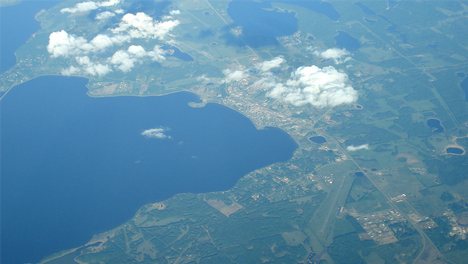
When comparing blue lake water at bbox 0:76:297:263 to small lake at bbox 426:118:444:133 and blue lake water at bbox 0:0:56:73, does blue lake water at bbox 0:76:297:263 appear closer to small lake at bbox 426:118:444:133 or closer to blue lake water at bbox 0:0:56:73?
blue lake water at bbox 0:0:56:73

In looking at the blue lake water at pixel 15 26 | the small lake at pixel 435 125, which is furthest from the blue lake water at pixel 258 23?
the blue lake water at pixel 15 26

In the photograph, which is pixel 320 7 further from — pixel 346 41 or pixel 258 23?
pixel 346 41

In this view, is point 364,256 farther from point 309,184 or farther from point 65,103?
point 65,103

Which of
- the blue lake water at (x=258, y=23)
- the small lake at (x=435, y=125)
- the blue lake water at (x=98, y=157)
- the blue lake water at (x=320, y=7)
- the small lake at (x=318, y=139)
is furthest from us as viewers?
the blue lake water at (x=320, y=7)

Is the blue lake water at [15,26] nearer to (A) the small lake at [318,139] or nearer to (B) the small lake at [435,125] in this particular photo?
(A) the small lake at [318,139]

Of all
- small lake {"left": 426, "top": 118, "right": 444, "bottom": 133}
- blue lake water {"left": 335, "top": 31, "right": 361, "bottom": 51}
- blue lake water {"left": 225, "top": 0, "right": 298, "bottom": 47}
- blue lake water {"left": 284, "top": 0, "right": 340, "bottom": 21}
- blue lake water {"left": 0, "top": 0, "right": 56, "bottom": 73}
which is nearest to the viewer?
small lake {"left": 426, "top": 118, "right": 444, "bottom": 133}

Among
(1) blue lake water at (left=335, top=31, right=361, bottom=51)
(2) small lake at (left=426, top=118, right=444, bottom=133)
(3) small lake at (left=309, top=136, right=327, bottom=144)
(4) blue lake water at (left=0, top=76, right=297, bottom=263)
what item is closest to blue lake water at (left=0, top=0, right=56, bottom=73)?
(4) blue lake water at (left=0, top=76, right=297, bottom=263)

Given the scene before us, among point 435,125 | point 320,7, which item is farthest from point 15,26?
point 435,125
